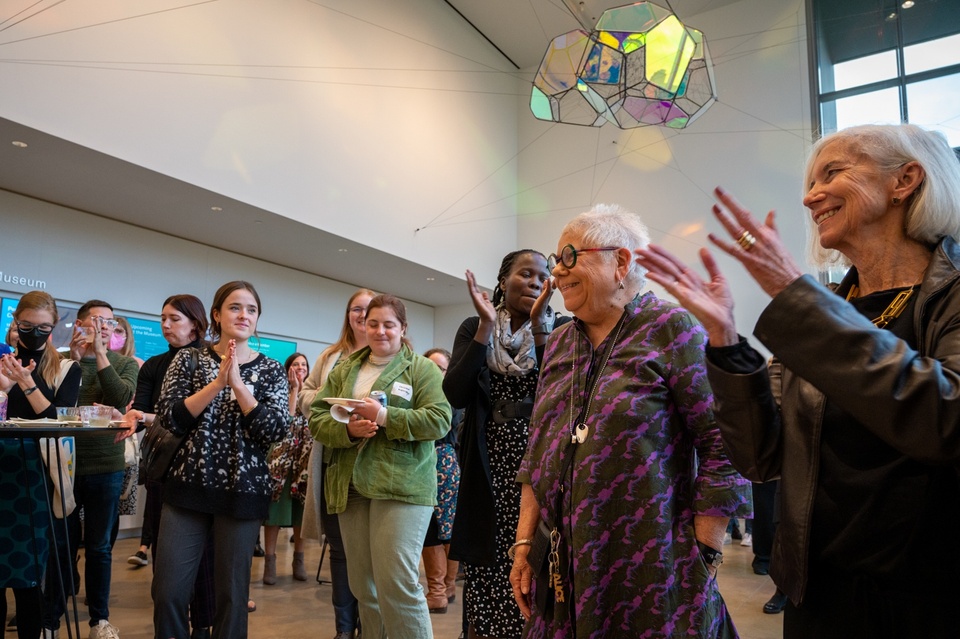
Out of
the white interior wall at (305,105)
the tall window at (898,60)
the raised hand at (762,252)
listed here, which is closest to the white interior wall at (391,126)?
the white interior wall at (305,105)

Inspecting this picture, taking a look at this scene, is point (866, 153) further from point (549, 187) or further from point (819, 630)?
point (549, 187)

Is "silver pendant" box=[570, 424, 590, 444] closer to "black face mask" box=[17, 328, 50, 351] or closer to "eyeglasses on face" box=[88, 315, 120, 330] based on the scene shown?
"black face mask" box=[17, 328, 50, 351]

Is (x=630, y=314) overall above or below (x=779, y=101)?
below

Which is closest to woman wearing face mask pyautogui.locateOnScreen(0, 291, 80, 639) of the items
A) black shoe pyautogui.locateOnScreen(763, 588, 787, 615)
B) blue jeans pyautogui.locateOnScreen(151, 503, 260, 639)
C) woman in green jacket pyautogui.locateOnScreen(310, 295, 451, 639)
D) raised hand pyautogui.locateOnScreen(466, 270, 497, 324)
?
blue jeans pyautogui.locateOnScreen(151, 503, 260, 639)

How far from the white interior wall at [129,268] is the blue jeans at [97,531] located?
4689mm

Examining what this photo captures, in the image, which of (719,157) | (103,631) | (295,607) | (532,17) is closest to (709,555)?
(103,631)

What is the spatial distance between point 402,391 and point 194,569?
1183 millimetres

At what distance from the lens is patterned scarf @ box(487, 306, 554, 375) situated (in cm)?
282

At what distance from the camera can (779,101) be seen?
1067 cm

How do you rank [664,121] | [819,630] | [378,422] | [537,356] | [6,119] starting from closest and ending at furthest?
[819,630] → [537,356] → [378,422] → [6,119] → [664,121]

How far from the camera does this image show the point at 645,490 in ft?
5.41

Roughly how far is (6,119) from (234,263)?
13.7 feet

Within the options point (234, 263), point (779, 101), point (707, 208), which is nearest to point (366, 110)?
point (234, 263)

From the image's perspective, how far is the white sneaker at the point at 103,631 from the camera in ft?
11.8
